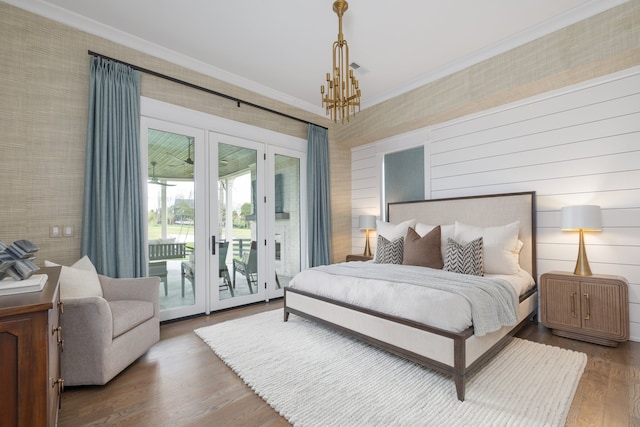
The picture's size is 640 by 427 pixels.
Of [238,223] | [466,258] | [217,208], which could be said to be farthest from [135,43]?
[466,258]

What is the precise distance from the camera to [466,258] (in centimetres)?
302

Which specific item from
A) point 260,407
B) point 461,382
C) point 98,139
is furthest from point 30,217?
point 461,382

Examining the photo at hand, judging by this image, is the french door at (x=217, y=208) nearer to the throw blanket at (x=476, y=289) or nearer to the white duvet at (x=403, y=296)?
the white duvet at (x=403, y=296)

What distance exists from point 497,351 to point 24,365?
111 inches

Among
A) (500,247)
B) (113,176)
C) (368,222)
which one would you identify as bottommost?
(500,247)

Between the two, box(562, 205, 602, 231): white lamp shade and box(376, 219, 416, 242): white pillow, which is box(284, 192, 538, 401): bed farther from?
box(562, 205, 602, 231): white lamp shade

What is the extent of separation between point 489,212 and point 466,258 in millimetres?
973

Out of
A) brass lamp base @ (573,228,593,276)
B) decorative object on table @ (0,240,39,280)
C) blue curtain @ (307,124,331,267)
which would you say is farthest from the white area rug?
blue curtain @ (307,124,331,267)

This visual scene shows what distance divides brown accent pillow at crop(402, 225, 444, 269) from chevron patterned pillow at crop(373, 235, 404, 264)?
11 centimetres

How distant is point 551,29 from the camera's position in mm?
2898

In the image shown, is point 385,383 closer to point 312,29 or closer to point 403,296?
point 403,296

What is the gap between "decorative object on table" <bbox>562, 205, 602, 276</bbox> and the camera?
2732 millimetres

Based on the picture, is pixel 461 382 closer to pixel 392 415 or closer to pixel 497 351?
pixel 392 415

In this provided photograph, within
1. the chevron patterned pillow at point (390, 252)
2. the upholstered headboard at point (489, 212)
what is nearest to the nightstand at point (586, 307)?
the upholstered headboard at point (489, 212)
